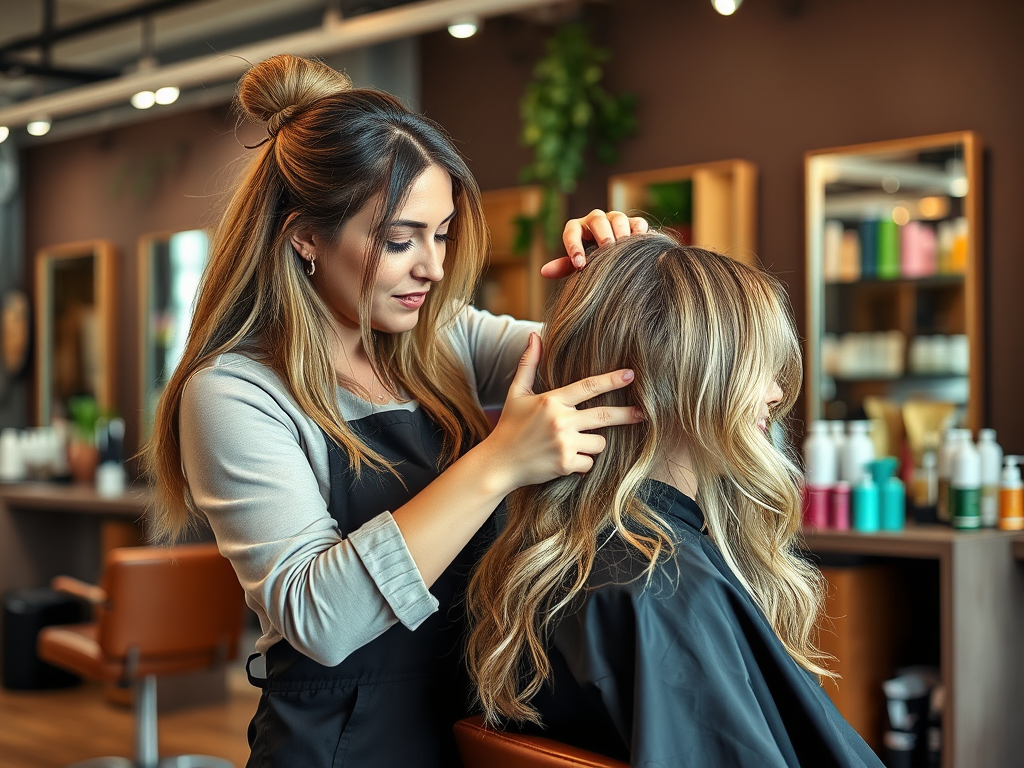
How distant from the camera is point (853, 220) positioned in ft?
11.6

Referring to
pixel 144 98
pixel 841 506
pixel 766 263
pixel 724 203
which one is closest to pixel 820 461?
pixel 841 506

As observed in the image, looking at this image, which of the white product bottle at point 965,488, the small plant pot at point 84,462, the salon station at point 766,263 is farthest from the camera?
the small plant pot at point 84,462

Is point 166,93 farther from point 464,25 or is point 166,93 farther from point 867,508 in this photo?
point 867,508

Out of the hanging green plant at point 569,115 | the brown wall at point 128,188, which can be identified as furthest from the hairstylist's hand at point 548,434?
the brown wall at point 128,188

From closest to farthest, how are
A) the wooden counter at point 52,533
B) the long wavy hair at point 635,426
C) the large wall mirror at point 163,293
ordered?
the long wavy hair at point 635,426 → the wooden counter at point 52,533 → the large wall mirror at point 163,293

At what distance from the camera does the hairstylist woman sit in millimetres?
1205

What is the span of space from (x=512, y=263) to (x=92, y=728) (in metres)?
2.32

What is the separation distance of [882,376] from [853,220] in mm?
480

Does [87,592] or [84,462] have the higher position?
[84,462]

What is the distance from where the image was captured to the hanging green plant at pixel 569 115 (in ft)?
13.3

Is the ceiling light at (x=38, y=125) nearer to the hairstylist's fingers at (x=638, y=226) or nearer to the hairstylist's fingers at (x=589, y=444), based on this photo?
the hairstylist's fingers at (x=638, y=226)

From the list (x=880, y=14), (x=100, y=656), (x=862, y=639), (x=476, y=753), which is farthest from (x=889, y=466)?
(x=100, y=656)

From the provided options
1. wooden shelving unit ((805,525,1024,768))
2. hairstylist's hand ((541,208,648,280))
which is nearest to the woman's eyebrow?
hairstylist's hand ((541,208,648,280))

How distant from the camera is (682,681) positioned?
1.21 meters
